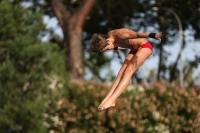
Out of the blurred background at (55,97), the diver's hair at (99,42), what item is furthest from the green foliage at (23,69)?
the diver's hair at (99,42)

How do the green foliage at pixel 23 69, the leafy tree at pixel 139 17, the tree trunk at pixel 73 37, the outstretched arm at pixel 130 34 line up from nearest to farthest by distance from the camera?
1. the outstretched arm at pixel 130 34
2. the green foliage at pixel 23 69
3. the tree trunk at pixel 73 37
4. the leafy tree at pixel 139 17

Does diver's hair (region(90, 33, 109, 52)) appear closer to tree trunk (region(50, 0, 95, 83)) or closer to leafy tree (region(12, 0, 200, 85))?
tree trunk (region(50, 0, 95, 83))

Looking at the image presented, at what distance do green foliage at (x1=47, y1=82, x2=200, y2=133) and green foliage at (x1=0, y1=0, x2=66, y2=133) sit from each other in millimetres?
676

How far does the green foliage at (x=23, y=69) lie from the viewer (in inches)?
730

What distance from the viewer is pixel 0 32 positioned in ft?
62.4

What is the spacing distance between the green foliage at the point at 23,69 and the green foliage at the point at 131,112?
0.68 meters

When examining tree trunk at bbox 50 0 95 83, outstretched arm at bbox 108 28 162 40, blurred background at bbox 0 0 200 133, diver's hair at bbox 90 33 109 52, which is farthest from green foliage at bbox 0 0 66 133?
outstretched arm at bbox 108 28 162 40

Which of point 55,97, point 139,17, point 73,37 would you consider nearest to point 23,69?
point 55,97

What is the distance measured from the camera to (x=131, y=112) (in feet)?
63.2

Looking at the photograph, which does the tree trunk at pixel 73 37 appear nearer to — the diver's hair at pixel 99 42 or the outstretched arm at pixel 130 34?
the diver's hair at pixel 99 42

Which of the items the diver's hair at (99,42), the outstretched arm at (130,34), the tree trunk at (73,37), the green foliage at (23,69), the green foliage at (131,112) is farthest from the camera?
the tree trunk at (73,37)

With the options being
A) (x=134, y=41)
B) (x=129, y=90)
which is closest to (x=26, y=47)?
(x=129, y=90)

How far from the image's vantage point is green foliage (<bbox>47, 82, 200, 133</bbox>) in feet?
62.6

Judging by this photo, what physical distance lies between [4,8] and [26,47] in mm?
1242
